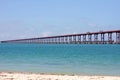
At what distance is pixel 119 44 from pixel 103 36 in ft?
31.9

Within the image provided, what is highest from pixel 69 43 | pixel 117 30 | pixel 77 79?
pixel 77 79

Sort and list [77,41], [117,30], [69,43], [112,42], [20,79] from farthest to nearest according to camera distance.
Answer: [69,43], [77,41], [112,42], [117,30], [20,79]

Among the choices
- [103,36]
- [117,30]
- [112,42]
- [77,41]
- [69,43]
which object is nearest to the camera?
[117,30]

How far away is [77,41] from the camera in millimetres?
142500

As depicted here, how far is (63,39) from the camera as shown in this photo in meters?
148

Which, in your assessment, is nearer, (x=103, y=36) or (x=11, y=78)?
(x=11, y=78)

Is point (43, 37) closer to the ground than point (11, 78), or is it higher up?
closer to the ground

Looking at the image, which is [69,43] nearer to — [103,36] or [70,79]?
[103,36]

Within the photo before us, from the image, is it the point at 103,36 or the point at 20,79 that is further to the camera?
the point at 103,36

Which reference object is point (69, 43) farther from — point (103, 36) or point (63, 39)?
point (103, 36)

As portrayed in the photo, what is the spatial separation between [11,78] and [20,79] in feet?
1.98

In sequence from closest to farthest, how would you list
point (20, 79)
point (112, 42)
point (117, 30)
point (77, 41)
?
point (20, 79), point (117, 30), point (112, 42), point (77, 41)

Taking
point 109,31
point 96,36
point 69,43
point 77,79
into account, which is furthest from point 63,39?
point 77,79

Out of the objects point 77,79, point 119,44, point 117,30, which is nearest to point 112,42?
point 119,44
